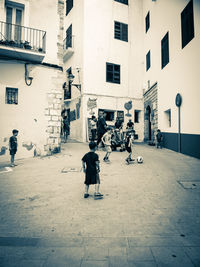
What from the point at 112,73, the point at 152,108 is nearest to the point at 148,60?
the point at 112,73

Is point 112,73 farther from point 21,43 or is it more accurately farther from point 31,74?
point 21,43

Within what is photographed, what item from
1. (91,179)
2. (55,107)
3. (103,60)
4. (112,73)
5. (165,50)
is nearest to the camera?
(91,179)

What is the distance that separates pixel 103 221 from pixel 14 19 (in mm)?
10150

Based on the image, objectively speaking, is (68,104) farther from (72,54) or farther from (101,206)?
(101,206)

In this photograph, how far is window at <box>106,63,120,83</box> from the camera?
15.8m

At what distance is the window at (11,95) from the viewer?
30.1 ft

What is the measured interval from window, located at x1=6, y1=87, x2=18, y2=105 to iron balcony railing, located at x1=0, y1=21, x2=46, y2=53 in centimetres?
199

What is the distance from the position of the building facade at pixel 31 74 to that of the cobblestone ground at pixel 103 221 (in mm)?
3362

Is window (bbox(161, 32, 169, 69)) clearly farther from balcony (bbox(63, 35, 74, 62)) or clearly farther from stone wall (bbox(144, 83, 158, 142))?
balcony (bbox(63, 35, 74, 62))

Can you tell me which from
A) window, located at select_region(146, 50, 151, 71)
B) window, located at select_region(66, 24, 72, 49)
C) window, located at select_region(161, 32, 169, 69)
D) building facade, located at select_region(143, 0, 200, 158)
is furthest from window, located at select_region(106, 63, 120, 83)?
window, located at select_region(161, 32, 169, 69)

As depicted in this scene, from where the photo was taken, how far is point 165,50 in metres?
12.1

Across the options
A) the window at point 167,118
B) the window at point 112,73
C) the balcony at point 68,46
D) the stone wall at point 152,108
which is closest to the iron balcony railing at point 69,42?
the balcony at point 68,46

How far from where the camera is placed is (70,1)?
57.3ft

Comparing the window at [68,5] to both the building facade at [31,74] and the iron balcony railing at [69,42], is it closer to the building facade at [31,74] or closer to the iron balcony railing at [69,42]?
the iron balcony railing at [69,42]
